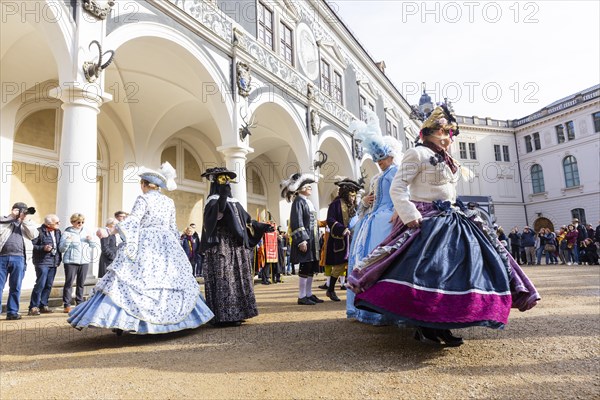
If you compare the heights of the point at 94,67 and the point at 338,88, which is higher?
the point at 338,88

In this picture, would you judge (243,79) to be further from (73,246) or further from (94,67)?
(73,246)

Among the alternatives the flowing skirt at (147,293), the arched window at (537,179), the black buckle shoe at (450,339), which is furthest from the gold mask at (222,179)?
the arched window at (537,179)

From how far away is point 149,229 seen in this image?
3875mm

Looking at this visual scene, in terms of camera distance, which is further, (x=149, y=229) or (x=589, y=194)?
(x=589, y=194)

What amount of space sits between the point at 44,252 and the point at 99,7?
4.44m

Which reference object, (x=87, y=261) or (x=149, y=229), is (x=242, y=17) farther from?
(x=149, y=229)

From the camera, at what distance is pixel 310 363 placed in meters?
2.65

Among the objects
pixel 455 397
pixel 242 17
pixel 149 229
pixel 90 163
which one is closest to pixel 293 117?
pixel 242 17

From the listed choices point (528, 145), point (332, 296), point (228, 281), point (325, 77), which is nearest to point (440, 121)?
point (228, 281)

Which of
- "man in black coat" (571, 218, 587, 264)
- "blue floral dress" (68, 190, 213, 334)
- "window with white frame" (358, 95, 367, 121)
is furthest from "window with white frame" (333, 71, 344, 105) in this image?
"blue floral dress" (68, 190, 213, 334)

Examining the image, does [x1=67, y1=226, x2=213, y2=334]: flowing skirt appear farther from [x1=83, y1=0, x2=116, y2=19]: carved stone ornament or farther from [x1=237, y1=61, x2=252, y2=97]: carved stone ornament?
[x1=237, y1=61, x2=252, y2=97]: carved stone ornament

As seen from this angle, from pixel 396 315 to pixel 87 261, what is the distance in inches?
216

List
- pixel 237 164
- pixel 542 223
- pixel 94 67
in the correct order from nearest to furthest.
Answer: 1. pixel 94 67
2. pixel 237 164
3. pixel 542 223

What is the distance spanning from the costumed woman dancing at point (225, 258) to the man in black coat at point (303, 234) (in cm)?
122
